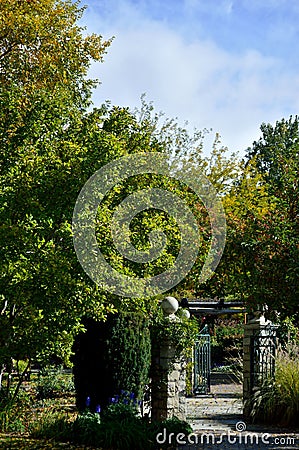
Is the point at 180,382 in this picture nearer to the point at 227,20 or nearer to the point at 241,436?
the point at 241,436

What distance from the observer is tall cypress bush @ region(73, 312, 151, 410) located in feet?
27.4

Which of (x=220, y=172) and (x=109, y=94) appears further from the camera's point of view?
(x=220, y=172)

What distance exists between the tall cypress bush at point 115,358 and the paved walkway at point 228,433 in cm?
116

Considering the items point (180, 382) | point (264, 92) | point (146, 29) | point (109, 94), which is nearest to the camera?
point (180, 382)

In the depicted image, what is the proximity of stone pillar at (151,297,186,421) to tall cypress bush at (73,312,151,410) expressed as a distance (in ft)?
0.84

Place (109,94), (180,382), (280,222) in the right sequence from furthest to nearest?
(109,94) < (180,382) < (280,222)

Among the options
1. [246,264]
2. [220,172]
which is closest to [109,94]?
[220,172]

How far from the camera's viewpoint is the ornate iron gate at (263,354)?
10.1 meters

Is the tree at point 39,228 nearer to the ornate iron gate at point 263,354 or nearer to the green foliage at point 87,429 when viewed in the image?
the green foliage at point 87,429

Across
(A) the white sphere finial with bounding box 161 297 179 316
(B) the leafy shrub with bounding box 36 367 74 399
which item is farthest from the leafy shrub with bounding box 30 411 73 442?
(B) the leafy shrub with bounding box 36 367 74 399

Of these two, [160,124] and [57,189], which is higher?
[160,124]

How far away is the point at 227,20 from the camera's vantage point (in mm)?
8359

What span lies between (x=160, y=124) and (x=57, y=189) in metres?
15.4

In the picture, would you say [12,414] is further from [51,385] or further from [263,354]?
[263,354]
